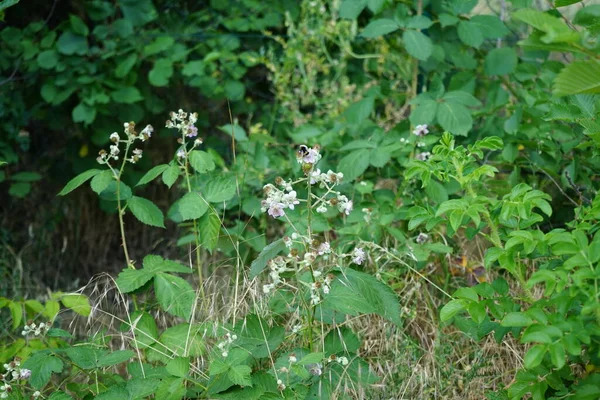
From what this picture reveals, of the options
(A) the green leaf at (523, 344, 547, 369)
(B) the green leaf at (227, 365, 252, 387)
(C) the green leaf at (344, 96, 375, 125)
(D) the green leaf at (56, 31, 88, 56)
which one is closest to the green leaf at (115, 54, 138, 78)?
(D) the green leaf at (56, 31, 88, 56)

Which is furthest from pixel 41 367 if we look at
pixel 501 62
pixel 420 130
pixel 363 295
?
pixel 501 62

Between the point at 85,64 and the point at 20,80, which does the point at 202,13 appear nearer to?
the point at 85,64

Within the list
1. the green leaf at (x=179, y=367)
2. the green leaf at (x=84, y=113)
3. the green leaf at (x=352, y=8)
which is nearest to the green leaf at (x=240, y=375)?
the green leaf at (x=179, y=367)

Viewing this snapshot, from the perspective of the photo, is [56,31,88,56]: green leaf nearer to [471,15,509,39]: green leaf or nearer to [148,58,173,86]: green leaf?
[148,58,173,86]: green leaf

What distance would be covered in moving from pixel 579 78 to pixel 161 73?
7.71 ft

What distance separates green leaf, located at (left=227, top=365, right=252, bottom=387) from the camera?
1788mm

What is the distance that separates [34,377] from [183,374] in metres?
0.40

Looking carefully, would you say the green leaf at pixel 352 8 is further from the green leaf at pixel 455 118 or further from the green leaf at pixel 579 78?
the green leaf at pixel 579 78

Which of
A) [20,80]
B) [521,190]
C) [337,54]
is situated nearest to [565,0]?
[521,190]

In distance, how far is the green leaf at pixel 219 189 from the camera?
221cm

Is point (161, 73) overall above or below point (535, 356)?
below

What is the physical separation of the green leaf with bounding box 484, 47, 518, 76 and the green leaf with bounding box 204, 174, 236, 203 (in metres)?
1.19

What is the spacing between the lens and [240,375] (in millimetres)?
1802

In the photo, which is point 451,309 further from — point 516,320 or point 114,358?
point 114,358
